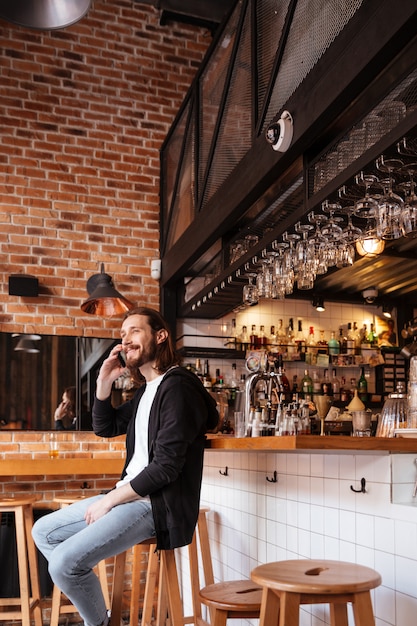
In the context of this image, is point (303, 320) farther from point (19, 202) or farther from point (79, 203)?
point (19, 202)

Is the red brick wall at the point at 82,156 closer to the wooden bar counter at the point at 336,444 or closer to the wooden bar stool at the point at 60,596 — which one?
the wooden bar stool at the point at 60,596

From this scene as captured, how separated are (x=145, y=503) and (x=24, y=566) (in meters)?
1.93

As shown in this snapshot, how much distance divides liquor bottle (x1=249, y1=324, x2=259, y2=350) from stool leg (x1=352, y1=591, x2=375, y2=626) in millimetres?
3549

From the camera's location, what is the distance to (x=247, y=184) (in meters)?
3.57

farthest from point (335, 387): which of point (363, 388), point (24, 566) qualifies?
point (24, 566)

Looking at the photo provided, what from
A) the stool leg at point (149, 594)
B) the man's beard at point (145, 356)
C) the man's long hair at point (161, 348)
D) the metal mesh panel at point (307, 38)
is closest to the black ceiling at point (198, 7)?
the metal mesh panel at point (307, 38)

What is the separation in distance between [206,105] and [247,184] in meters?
1.39

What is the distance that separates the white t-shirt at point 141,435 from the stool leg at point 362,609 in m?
1.09

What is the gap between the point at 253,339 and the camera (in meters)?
5.70

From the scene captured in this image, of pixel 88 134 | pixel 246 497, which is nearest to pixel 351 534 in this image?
pixel 246 497

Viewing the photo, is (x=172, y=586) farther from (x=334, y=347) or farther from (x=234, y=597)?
(x=334, y=347)

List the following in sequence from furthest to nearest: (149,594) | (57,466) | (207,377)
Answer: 1. (207,377)
2. (57,466)
3. (149,594)

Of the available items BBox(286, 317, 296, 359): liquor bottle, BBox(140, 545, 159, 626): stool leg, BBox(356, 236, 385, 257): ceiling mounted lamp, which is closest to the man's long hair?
BBox(140, 545, 159, 626): stool leg

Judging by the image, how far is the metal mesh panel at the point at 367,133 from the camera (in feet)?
7.95
